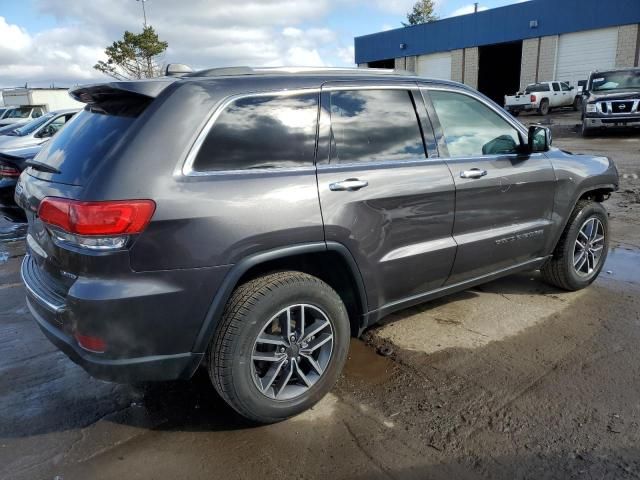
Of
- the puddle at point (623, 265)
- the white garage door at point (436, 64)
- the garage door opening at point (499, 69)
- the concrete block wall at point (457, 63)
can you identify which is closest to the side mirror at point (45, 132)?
the puddle at point (623, 265)

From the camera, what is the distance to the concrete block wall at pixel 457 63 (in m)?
36.0

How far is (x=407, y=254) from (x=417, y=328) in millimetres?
965

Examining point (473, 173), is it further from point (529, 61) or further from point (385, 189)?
point (529, 61)

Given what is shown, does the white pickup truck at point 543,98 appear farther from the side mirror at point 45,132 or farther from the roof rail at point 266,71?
the roof rail at point 266,71

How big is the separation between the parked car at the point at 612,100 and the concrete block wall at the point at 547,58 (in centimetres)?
1565

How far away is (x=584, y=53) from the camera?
97.1ft

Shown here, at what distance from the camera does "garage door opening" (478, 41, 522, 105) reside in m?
36.9

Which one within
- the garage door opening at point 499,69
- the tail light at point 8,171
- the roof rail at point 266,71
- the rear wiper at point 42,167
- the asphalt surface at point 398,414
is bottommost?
the asphalt surface at point 398,414

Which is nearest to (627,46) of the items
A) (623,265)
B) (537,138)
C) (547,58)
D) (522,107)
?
(547,58)

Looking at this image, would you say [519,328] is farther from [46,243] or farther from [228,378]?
[46,243]

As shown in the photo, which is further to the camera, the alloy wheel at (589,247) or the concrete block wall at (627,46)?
the concrete block wall at (627,46)

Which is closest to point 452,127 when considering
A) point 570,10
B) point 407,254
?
point 407,254

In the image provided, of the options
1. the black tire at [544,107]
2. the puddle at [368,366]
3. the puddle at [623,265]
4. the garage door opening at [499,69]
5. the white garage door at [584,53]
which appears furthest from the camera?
the garage door opening at [499,69]

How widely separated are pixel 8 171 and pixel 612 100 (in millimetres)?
16645
